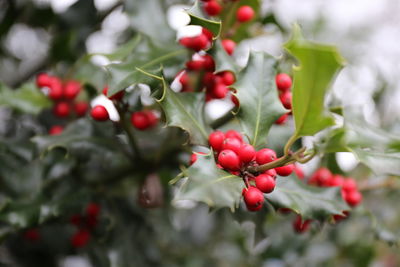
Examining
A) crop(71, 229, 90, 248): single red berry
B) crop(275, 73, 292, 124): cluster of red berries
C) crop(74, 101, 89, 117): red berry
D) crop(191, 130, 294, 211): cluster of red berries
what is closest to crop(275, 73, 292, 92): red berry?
crop(275, 73, 292, 124): cluster of red berries

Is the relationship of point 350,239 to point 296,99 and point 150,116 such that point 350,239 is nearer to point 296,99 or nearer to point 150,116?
point 150,116

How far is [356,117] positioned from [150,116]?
56 centimetres

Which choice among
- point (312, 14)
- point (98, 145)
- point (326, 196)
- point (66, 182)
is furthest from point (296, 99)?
point (312, 14)

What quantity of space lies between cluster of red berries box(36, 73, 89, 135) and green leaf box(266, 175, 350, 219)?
68 centimetres

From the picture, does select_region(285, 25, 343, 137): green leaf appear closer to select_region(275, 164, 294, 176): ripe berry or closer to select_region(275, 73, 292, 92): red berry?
select_region(275, 164, 294, 176): ripe berry

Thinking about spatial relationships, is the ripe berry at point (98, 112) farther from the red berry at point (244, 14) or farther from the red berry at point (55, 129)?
the red berry at point (244, 14)

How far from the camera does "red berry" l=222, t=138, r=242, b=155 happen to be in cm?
75

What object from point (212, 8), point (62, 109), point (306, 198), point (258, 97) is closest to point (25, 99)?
point (62, 109)

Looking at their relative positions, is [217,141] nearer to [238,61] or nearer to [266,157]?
[266,157]

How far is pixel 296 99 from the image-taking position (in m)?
0.66

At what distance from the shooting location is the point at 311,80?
0.61 metres

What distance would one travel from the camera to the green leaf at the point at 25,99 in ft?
3.83

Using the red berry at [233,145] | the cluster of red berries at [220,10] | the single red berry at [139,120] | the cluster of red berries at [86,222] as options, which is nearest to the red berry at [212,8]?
the cluster of red berries at [220,10]

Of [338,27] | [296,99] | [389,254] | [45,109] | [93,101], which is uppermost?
[296,99]
